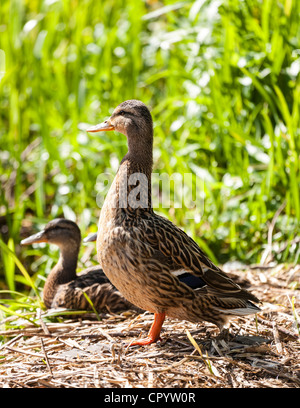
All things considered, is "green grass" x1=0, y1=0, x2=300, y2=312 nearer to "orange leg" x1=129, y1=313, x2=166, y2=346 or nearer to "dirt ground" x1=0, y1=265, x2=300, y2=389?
"dirt ground" x1=0, y1=265, x2=300, y2=389

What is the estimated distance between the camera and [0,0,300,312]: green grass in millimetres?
4930

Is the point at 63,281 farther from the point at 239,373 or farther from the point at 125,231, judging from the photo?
the point at 239,373

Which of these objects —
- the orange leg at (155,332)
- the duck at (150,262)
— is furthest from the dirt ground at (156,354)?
the duck at (150,262)

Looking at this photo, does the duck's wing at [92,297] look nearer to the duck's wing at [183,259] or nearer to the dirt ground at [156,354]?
the dirt ground at [156,354]

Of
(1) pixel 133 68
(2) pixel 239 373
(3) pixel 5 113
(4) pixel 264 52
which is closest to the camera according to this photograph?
(2) pixel 239 373

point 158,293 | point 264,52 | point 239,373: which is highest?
point 264,52

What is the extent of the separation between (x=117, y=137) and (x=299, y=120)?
1.73m

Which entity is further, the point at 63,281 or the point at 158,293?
the point at 63,281

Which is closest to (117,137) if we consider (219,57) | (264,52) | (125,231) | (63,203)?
(63,203)

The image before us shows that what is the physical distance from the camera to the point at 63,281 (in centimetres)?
436

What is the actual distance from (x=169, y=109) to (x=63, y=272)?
2.12 meters

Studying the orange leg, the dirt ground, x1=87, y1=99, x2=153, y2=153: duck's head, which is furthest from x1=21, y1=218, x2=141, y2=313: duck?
x1=87, y1=99, x2=153, y2=153: duck's head

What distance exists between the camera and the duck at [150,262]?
124 inches

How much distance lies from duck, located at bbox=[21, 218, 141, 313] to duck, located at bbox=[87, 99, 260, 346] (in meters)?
0.79
